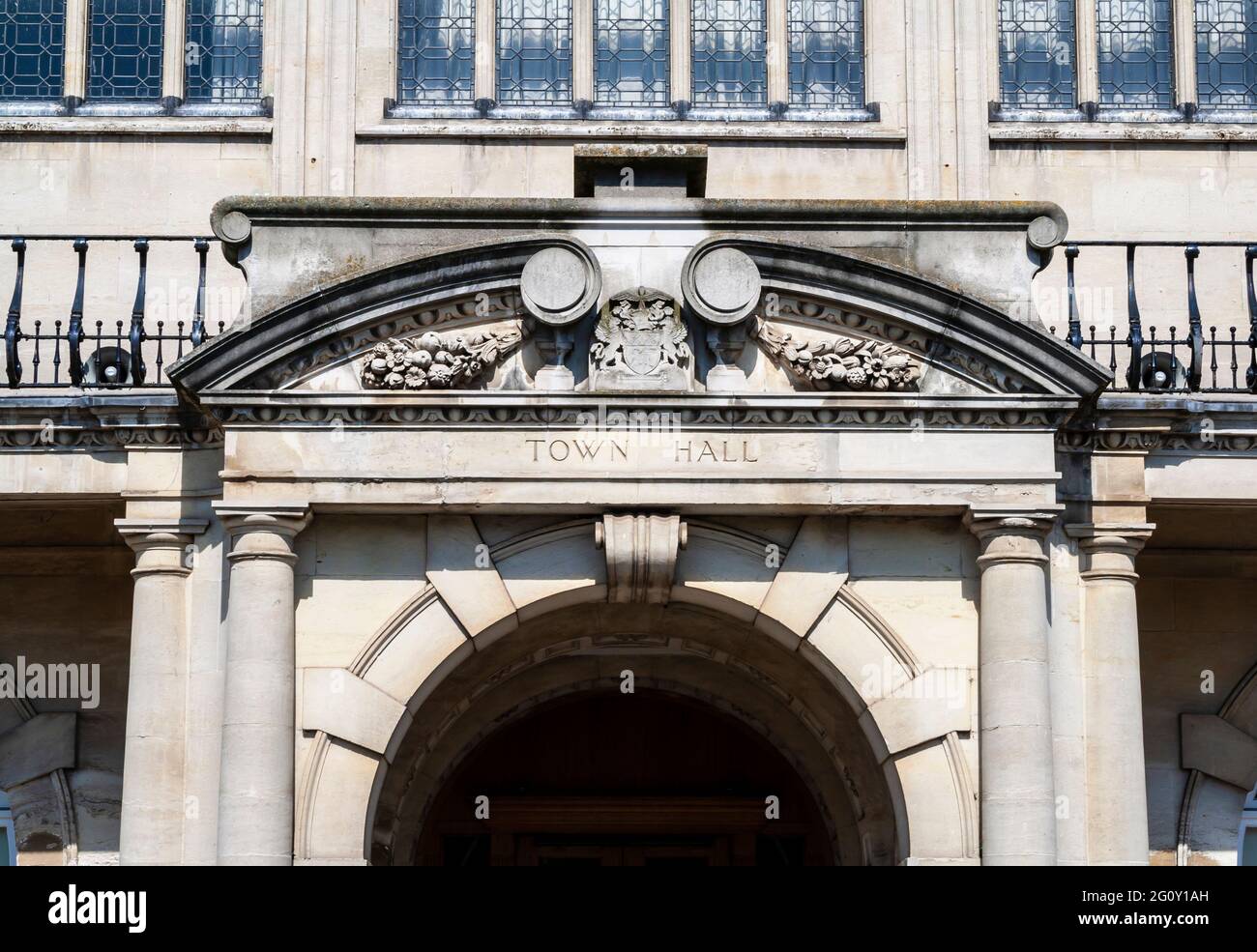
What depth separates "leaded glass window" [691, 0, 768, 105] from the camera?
21172 millimetres

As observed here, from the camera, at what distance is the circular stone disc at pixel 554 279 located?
1600cm

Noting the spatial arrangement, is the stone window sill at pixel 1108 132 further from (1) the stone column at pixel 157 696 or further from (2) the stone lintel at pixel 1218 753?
(1) the stone column at pixel 157 696

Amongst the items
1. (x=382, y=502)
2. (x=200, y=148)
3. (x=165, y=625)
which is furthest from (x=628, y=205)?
(x=200, y=148)

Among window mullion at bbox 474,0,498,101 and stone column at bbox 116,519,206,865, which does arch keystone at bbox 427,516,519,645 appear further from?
window mullion at bbox 474,0,498,101

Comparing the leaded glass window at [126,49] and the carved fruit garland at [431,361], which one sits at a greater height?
the leaded glass window at [126,49]

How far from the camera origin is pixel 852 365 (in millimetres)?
16062

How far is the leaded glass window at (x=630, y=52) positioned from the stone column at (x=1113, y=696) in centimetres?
682

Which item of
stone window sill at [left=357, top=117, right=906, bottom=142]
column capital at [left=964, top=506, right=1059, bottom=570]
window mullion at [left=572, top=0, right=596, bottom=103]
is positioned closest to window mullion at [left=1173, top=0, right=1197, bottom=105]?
stone window sill at [left=357, top=117, right=906, bottom=142]

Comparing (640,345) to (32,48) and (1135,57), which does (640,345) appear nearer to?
(1135,57)

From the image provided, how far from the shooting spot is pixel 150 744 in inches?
640

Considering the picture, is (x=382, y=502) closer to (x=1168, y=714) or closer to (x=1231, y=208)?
(x=1168, y=714)

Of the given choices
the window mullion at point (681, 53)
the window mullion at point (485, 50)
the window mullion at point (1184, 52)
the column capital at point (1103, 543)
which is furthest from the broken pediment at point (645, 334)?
the window mullion at point (1184, 52)

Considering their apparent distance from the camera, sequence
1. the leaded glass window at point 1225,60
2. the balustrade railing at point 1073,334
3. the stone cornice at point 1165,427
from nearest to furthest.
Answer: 1. the stone cornice at point 1165,427
2. the balustrade railing at point 1073,334
3. the leaded glass window at point 1225,60
